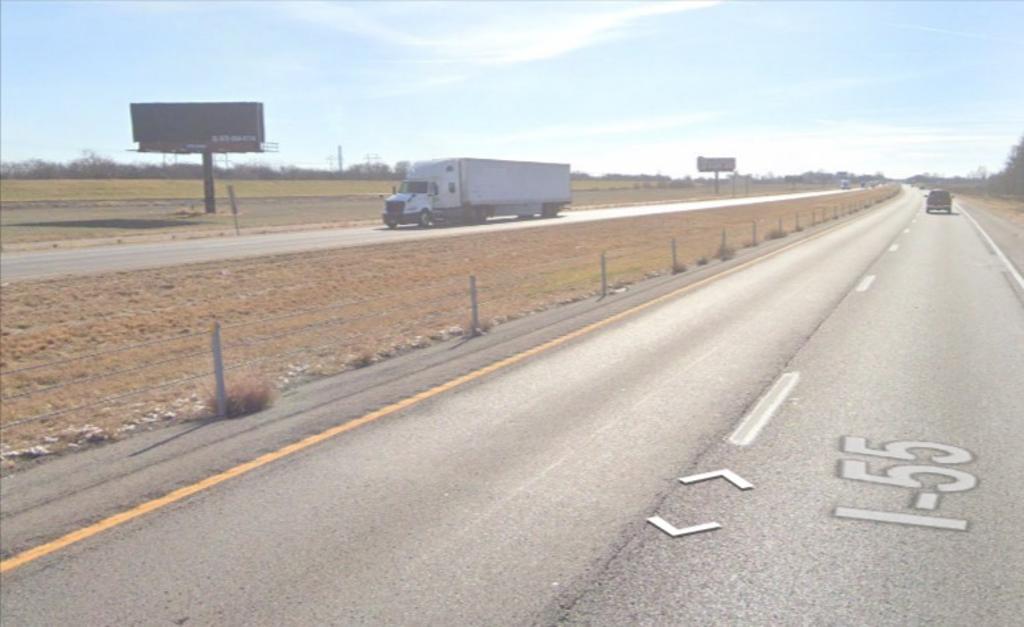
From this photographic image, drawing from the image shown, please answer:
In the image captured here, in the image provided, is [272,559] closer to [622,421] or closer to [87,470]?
[87,470]

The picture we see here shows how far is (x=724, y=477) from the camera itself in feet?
19.9

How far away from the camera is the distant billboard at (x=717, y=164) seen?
174000mm

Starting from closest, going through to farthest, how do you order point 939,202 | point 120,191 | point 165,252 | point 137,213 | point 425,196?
point 165,252 < point 425,196 < point 939,202 < point 137,213 < point 120,191

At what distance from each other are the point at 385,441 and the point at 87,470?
2330 mm

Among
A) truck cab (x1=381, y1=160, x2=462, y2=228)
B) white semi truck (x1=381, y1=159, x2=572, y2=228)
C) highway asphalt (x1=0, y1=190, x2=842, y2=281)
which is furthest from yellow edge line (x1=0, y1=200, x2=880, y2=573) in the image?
white semi truck (x1=381, y1=159, x2=572, y2=228)

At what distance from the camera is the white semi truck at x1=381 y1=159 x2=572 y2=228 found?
158 feet

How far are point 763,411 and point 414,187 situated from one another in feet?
141

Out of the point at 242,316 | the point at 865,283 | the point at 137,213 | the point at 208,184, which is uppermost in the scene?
the point at 208,184

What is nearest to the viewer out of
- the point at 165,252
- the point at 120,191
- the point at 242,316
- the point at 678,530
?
the point at 678,530

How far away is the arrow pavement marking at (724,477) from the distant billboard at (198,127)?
208 ft

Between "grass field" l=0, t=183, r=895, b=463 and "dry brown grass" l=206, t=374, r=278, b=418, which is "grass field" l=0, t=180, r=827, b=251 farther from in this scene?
"dry brown grass" l=206, t=374, r=278, b=418

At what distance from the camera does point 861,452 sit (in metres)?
6.62

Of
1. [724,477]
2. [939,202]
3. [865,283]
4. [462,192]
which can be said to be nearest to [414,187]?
[462,192]

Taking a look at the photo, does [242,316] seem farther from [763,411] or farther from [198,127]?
[198,127]
